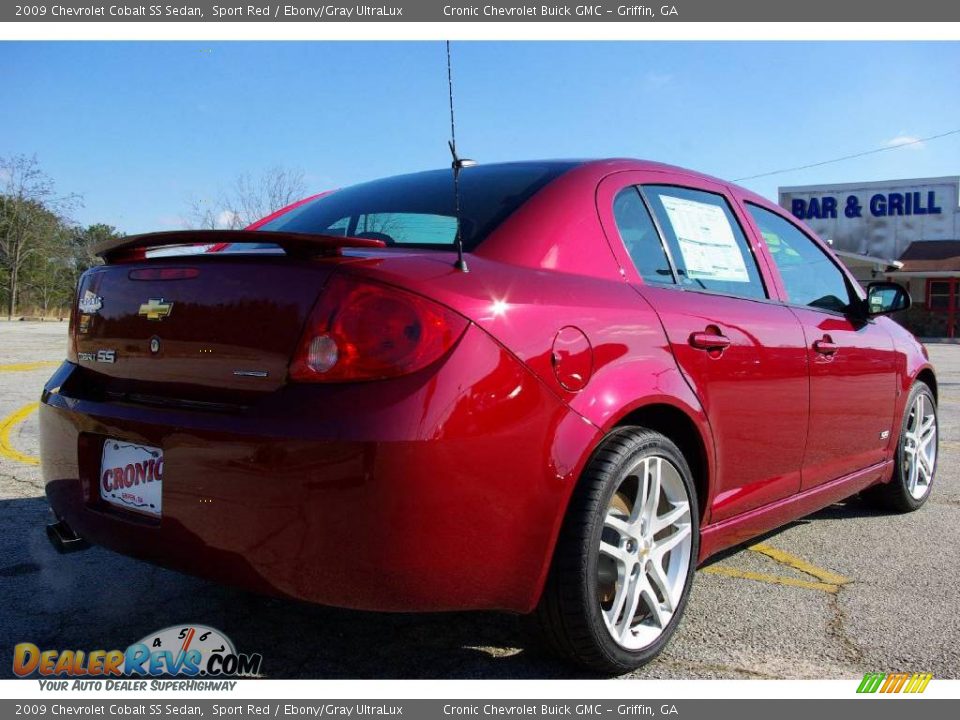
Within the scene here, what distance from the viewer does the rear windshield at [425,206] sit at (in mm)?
2398

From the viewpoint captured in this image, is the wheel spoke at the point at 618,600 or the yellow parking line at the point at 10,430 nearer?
the wheel spoke at the point at 618,600

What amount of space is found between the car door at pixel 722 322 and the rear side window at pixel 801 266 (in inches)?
8.8

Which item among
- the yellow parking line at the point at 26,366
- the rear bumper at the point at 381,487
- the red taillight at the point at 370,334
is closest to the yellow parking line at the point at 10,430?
the yellow parking line at the point at 26,366

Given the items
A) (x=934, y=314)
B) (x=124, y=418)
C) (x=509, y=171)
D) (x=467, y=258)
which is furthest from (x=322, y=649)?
(x=934, y=314)

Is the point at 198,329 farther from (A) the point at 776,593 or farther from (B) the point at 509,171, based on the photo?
(A) the point at 776,593

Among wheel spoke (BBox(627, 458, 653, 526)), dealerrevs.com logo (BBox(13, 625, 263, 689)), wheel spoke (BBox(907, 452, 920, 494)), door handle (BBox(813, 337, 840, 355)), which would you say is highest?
door handle (BBox(813, 337, 840, 355))

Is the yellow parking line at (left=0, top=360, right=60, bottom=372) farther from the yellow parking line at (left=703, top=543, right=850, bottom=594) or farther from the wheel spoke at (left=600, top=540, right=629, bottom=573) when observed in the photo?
the wheel spoke at (left=600, top=540, right=629, bottom=573)

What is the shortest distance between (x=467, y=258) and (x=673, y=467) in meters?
0.92

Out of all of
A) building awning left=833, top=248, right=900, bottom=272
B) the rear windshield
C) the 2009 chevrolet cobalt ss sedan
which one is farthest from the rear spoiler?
building awning left=833, top=248, right=900, bottom=272

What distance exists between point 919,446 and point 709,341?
2440mm

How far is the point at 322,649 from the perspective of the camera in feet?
7.93

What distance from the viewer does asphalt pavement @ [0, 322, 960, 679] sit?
2.34 m

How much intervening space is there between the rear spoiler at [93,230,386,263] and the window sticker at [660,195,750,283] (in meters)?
1.18

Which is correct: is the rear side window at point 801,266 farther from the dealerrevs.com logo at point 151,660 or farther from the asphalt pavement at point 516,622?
the dealerrevs.com logo at point 151,660
